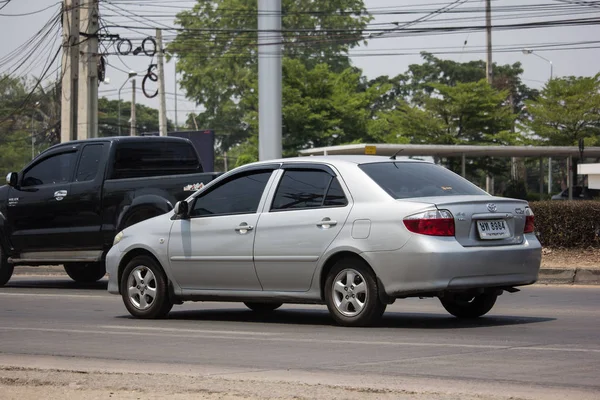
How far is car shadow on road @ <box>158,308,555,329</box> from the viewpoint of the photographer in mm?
9898

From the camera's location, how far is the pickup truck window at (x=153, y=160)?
15906mm

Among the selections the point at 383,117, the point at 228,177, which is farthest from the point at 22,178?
the point at 383,117

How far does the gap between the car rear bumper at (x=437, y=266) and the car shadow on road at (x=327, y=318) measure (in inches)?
24.1

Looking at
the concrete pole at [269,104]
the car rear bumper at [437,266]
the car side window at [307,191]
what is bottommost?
the car rear bumper at [437,266]

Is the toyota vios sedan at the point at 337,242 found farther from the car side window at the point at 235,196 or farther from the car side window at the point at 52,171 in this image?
the car side window at the point at 52,171

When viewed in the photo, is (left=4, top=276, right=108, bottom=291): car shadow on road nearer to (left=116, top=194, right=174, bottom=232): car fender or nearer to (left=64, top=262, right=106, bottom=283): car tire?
(left=64, top=262, right=106, bottom=283): car tire

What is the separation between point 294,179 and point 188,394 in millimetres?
4468

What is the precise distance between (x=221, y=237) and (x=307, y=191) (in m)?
1.07

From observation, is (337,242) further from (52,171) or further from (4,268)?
(4,268)

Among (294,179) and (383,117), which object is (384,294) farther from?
(383,117)

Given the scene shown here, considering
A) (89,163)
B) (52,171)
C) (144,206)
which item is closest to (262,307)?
(144,206)

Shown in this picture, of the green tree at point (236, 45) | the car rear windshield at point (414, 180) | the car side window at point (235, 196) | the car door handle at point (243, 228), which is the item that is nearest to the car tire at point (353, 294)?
the car rear windshield at point (414, 180)

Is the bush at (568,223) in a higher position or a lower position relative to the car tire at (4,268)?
higher

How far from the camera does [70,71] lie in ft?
97.3
